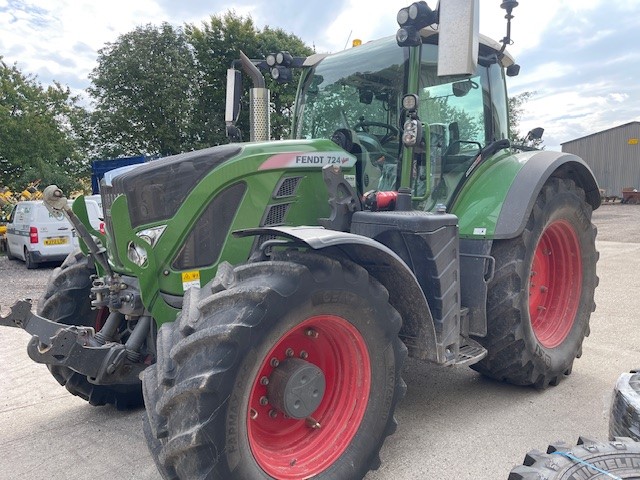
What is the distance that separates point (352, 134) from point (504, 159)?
1.26 meters

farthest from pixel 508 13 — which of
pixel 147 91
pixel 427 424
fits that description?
pixel 147 91

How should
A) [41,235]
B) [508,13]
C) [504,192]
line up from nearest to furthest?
[504,192], [508,13], [41,235]

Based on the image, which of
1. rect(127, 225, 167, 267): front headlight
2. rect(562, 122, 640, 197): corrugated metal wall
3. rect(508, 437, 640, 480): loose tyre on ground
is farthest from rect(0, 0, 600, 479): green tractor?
rect(562, 122, 640, 197): corrugated metal wall

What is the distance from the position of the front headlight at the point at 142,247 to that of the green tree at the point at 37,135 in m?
19.5

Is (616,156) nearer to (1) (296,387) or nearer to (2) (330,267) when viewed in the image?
(2) (330,267)

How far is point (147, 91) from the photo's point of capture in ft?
67.3

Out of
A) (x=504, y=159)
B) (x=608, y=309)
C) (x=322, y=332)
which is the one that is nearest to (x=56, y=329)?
(x=322, y=332)

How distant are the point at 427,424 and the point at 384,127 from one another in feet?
6.60

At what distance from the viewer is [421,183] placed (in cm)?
362

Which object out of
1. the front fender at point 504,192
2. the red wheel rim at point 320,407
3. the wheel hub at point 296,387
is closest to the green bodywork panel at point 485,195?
the front fender at point 504,192

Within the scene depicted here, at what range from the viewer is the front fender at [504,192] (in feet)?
11.8

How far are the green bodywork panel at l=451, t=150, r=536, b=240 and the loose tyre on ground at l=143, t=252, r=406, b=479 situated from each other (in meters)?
1.23

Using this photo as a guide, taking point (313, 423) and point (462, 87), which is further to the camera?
point (462, 87)

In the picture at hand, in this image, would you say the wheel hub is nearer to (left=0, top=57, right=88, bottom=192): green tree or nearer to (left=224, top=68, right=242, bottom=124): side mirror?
(left=224, top=68, right=242, bottom=124): side mirror
